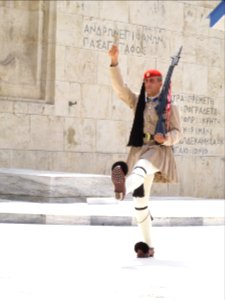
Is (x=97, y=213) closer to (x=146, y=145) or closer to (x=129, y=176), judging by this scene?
(x=146, y=145)

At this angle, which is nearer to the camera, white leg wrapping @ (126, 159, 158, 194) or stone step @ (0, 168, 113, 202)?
white leg wrapping @ (126, 159, 158, 194)

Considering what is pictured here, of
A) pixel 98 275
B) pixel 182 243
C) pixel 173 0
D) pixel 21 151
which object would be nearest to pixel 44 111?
pixel 21 151

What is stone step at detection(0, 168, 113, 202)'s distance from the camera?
1258 cm

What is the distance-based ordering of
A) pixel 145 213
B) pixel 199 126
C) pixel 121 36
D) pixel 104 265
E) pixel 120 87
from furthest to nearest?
pixel 199 126, pixel 121 36, pixel 120 87, pixel 145 213, pixel 104 265

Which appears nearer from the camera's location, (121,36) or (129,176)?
(129,176)

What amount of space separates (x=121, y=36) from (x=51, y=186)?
4.89 metres

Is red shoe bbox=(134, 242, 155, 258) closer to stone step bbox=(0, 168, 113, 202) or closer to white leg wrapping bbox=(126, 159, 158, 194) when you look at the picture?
white leg wrapping bbox=(126, 159, 158, 194)

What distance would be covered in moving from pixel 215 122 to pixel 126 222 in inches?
300

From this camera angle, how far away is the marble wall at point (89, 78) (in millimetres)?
15195

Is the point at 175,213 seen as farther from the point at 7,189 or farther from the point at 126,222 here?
the point at 7,189

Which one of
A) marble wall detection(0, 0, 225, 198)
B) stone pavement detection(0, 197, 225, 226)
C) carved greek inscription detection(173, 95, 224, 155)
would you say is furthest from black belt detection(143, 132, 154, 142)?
carved greek inscription detection(173, 95, 224, 155)

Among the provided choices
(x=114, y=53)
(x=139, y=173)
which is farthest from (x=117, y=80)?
(x=139, y=173)

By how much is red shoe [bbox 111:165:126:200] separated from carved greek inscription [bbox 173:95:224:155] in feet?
34.1

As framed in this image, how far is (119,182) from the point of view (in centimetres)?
675
